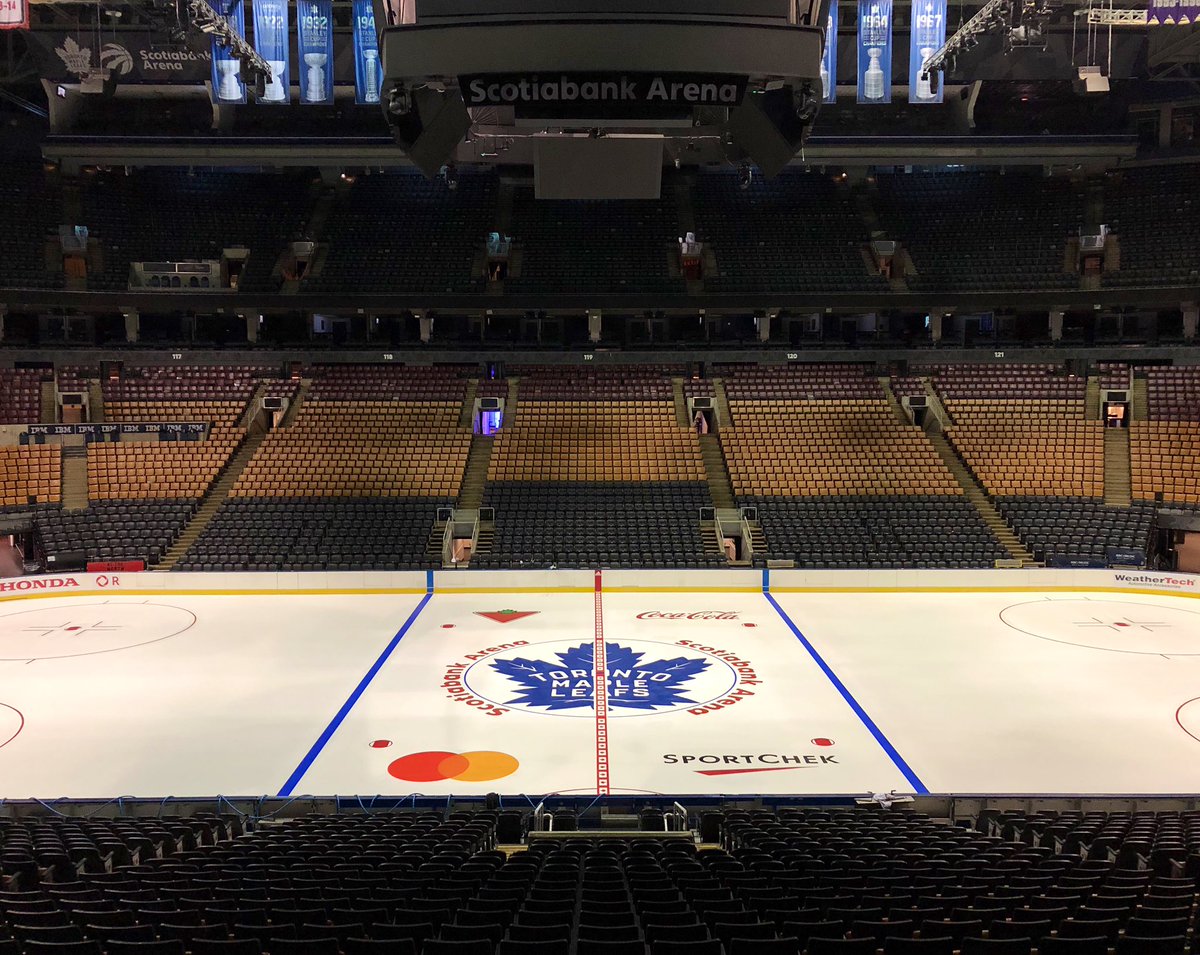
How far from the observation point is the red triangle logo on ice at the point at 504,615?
19.1 metres

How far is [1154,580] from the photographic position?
22.0 metres

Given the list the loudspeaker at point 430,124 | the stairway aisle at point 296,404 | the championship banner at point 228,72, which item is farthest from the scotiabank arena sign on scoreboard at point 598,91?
the stairway aisle at point 296,404

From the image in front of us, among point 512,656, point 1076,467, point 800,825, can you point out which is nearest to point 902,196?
point 1076,467

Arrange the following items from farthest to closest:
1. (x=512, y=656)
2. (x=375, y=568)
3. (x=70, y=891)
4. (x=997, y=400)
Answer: (x=997, y=400)
(x=375, y=568)
(x=512, y=656)
(x=70, y=891)

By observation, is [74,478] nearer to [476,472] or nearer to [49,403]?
[49,403]

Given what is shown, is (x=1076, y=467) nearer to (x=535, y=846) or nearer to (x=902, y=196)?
(x=902, y=196)

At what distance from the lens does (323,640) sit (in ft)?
57.4

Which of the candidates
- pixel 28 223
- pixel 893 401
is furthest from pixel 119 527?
pixel 893 401

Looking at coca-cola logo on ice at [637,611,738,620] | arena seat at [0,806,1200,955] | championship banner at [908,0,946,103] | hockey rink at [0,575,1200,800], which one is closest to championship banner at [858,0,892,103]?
championship banner at [908,0,946,103]

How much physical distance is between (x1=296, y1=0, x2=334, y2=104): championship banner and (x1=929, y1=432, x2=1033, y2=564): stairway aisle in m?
22.0

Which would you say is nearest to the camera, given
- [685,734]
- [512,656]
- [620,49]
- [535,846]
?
[620,49]

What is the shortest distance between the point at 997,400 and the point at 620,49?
97.4 ft

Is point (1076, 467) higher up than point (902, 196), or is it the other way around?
point (902, 196)

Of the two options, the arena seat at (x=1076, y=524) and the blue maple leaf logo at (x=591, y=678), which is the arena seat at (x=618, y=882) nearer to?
the blue maple leaf logo at (x=591, y=678)
